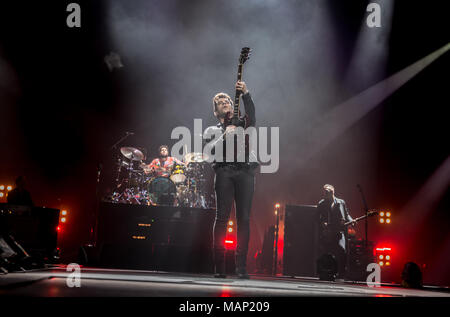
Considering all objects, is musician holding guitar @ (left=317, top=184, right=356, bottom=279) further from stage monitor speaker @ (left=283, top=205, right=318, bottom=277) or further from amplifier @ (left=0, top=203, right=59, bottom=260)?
amplifier @ (left=0, top=203, right=59, bottom=260)

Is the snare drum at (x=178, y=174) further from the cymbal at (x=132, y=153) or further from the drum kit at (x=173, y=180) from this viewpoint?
the cymbal at (x=132, y=153)

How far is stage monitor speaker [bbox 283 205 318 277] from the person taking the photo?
6668 millimetres

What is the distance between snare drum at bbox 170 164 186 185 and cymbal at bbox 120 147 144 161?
2.23 feet

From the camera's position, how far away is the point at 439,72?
328 inches

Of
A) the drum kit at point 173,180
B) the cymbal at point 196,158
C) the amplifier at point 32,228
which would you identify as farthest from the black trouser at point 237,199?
the cymbal at point 196,158

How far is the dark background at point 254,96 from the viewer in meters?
8.16

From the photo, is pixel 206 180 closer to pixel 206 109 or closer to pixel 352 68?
pixel 206 109

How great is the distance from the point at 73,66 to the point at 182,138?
2.58 m

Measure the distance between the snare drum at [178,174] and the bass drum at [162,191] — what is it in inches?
30.7

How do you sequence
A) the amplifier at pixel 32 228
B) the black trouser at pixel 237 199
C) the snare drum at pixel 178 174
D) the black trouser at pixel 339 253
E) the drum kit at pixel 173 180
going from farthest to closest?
the snare drum at pixel 178 174
the drum kit at pixel 173 180
the black trouser at pixel 339 253
the amplifier at pixel 32 228
the black trouser at pixel 237 199

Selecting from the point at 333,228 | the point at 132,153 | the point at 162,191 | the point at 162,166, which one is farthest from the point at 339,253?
the point at 132,153

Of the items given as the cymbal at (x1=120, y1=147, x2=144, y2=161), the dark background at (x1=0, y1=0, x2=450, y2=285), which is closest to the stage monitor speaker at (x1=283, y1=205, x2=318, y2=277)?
the dark background at (x1=0, y1=0, x2=450, y2=285)
